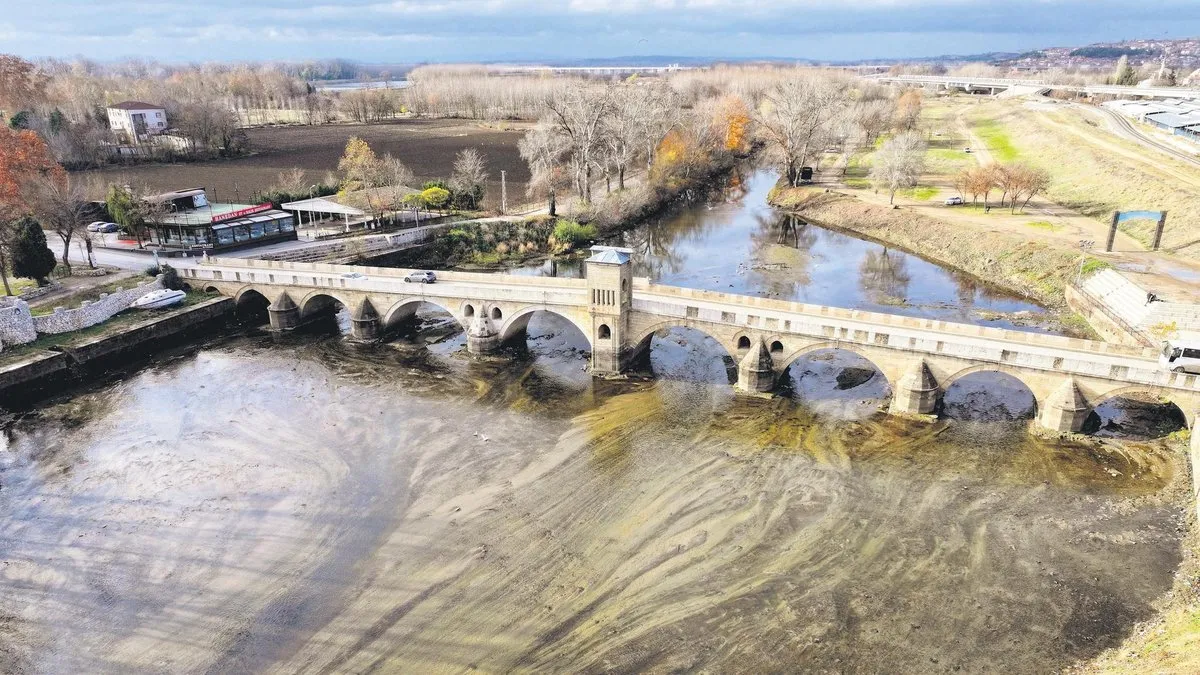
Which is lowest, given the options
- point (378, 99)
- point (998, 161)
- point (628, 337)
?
point (628, 337)

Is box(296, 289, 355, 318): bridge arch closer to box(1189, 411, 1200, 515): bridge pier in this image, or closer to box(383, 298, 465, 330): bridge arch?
box(383, 298, 465, 330): bridge arch

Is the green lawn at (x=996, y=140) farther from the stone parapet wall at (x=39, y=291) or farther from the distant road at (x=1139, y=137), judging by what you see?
the stone parapet wall at (x=39, y=291)

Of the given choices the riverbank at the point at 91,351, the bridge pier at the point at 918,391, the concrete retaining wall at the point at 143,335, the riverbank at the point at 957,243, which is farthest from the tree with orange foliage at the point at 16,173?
the riverbank at the point at 957,243

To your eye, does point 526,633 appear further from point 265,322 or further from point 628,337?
point 265,322

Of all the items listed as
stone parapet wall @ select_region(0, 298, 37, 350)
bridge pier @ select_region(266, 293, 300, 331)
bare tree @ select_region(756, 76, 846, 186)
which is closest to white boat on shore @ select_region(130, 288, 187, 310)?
stone parapet wall @ select_region(0, 298, 37, 350)

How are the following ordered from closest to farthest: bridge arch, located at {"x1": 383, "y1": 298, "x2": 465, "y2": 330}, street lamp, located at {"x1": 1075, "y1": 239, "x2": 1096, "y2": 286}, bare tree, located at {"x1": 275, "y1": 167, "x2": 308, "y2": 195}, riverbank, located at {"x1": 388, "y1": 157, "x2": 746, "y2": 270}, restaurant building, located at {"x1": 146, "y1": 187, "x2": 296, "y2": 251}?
bridge arch, located at {"x1": 383, "y1": 298, "x2": 465, "y2": 330}
street lamp, located at {"x1": 1075, "y1": 239, "x2": 1096, "y2": 286}
restaurant building, located at {"x1": 146, "y1": 187, "x2": 296, "y2": 251}
riverbank, located at {"x1": 388, "y1": 157, "x2": 746, "y2": 270}
bare tree, located at {"x1": 275, "y1": 167, "x2": 308, "y2": 195}

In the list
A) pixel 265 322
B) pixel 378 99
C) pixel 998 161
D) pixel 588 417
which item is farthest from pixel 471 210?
pixel 378 99

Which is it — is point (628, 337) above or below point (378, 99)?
below
